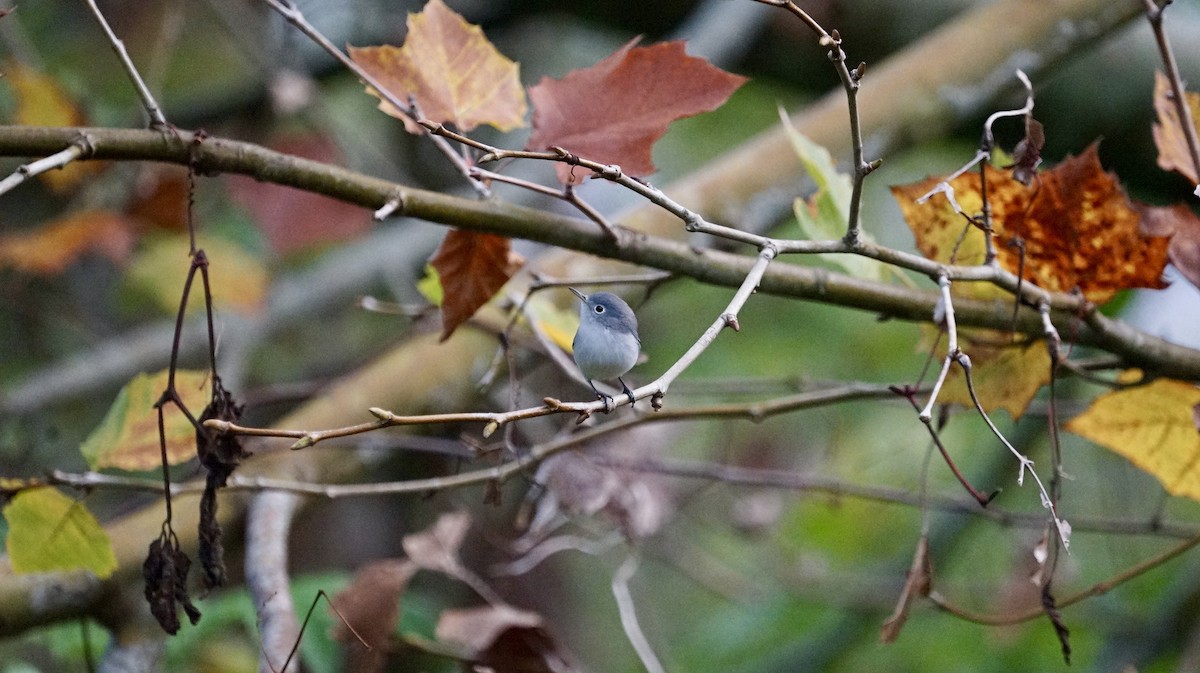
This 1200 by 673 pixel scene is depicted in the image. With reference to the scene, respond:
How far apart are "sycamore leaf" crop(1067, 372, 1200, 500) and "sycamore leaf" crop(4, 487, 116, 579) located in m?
0.81

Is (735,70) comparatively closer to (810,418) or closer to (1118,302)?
(1118,302)

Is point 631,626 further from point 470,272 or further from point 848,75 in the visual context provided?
point 848,75

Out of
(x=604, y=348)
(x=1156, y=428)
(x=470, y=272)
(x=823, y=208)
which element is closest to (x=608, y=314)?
(x=604, y=348)

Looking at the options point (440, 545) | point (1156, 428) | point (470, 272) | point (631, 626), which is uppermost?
point (470, 272)

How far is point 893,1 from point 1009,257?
132 centimetres

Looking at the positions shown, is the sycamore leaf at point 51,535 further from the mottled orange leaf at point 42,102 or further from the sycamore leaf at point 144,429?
the mottled orange leaf at point 42,102

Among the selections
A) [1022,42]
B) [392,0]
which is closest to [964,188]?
[1022,42]

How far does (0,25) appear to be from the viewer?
6.14ft

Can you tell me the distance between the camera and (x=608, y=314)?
2.21 ft

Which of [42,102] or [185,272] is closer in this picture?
[42,102]

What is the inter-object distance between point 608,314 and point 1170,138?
1.68 feet

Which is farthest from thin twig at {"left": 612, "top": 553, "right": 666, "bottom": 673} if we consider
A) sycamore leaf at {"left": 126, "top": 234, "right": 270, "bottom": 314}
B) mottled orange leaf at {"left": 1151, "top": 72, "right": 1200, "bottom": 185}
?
sycamore leaf at {"left": 126, "top": 234, "right": 270, "bottom": 314}

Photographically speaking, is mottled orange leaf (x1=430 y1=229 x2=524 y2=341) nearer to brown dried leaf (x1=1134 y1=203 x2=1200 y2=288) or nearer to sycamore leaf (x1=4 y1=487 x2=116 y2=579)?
sycamore leaf (x1=4 y1=487 x2=116 y2=579)

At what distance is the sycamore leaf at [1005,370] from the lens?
85 centimetres
